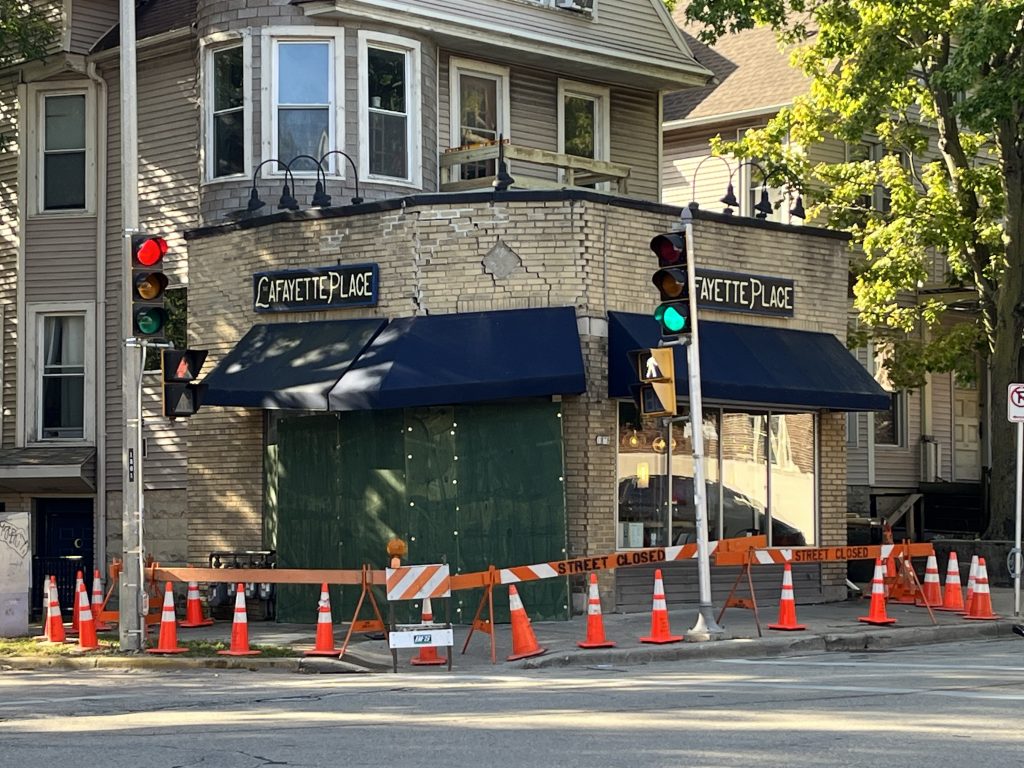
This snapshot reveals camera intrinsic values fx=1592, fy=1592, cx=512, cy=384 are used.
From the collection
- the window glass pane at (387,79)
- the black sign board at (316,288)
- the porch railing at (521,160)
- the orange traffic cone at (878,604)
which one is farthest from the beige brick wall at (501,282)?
the orange traffic cone at (878,604)

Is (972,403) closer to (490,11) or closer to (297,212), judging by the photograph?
(490,11)

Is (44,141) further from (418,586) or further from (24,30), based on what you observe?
(418,586)

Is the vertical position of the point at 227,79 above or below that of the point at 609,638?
above

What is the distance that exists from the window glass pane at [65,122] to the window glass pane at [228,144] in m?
4.01

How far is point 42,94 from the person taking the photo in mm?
25906

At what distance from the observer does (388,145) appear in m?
22.7

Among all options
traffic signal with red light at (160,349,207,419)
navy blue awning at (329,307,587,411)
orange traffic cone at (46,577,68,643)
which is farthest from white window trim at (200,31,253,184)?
orange traffic cone at (46,577,68,643)

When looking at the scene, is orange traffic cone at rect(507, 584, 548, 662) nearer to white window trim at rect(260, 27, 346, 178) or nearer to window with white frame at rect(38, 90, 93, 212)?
white window trim at rect(260, 27, 346, 178)

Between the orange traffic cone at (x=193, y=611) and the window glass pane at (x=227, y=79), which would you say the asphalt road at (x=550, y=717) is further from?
the window glass pane at (x=227, y=79)

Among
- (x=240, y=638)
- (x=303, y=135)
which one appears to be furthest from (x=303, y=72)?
(x=240, y=638)

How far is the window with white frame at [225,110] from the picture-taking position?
74.3 feet

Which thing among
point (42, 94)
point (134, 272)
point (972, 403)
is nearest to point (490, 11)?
point (42, 94)

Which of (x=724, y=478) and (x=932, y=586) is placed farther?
(x=724, y=478)

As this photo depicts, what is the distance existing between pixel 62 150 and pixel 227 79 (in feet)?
14.3
